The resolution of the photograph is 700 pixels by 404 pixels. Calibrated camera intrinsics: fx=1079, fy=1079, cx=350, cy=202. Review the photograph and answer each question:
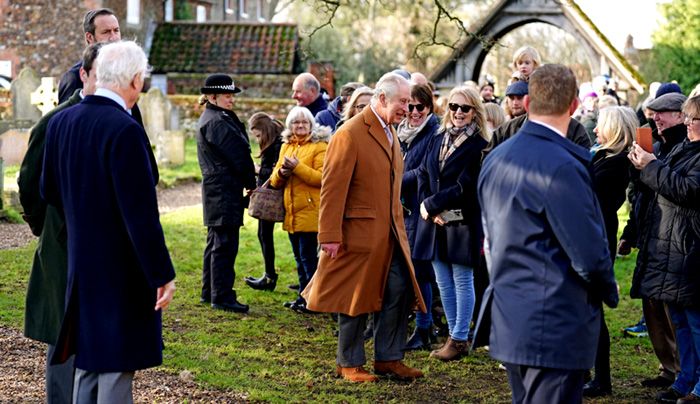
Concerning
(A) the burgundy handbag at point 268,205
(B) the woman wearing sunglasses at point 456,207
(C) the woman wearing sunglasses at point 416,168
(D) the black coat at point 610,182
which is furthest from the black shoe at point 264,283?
(D) the black coat at point 610,182

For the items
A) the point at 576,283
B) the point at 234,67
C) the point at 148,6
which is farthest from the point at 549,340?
the point at 148,6

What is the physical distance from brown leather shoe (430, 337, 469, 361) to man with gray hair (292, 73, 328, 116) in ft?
12.3

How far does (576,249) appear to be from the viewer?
4727mm

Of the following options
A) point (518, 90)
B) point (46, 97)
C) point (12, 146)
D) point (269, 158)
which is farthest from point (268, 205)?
point (46, 97)

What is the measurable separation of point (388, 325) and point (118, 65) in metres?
3.34

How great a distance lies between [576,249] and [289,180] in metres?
5.43

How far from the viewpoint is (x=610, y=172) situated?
7289 mm

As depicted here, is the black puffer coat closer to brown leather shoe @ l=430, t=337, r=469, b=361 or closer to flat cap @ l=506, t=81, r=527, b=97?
flat cap @ l=506, t=81, r=527, b=97

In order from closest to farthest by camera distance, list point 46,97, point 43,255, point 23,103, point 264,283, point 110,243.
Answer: point 110,243
point 43,255
point 264,283
point 46,97
point 23,103

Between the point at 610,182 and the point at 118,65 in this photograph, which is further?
the point at 610,182

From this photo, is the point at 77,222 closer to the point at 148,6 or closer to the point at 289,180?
the point at 289,180

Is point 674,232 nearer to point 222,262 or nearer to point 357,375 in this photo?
point 357,375

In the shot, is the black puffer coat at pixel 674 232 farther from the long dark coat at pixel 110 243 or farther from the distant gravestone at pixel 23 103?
the distant gravestone at pixel 23 103

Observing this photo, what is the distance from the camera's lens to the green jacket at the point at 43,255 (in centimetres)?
566
